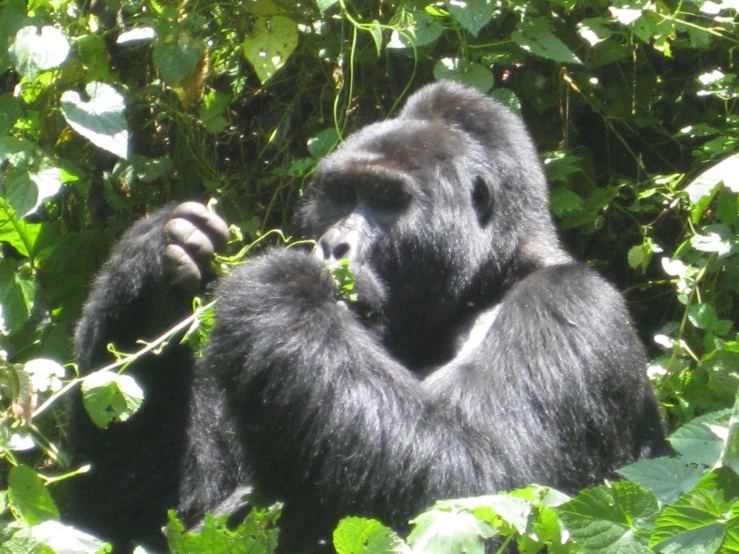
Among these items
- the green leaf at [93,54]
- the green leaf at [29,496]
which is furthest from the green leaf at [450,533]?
the green leaf at [93,54]

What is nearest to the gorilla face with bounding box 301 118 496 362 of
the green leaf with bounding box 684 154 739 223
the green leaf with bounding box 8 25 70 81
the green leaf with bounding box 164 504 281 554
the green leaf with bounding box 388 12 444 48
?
the green leaf with bounding box 388 12 444 48

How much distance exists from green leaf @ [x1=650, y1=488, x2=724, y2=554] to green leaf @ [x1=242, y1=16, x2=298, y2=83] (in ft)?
8.19

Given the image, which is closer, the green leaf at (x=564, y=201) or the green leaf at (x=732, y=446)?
the green leaf at (x=732, y=446)

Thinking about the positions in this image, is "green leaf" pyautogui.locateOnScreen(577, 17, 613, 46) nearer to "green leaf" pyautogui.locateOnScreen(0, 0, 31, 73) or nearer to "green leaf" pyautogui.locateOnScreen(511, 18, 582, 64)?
"green leaf" pyautogui.locateOnScreen(511, 18, 582, 64)

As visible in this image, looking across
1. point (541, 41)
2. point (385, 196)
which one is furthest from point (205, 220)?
point (541, 41)

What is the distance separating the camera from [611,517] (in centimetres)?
229

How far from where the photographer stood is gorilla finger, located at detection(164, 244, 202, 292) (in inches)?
Answer: 133

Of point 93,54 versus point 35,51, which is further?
→ point 93,54

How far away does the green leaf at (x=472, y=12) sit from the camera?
3.92 meters

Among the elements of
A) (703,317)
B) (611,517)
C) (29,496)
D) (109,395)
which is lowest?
(703,317)

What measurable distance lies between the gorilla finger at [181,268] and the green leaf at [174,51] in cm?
96

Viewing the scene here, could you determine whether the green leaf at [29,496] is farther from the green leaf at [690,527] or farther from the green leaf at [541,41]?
the green leaf at [541,41]

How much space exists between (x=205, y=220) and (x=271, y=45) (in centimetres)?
104

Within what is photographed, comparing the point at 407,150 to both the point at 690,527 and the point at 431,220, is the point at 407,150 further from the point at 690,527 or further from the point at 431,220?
the point at 690,527
